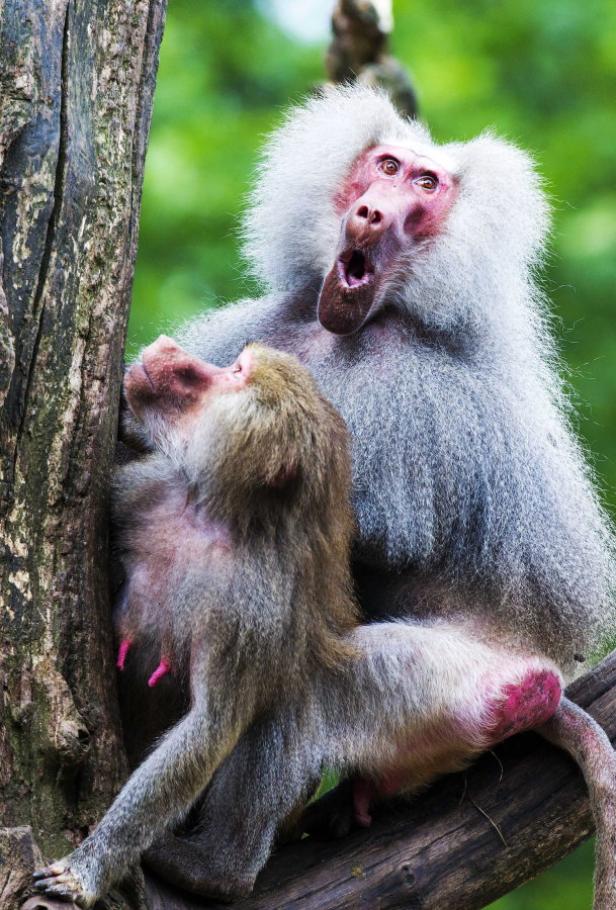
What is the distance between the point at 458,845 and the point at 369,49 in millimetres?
3673

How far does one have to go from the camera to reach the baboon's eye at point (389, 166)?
4480mm

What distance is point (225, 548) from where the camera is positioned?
3.34m

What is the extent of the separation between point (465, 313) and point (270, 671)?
4.98 ft

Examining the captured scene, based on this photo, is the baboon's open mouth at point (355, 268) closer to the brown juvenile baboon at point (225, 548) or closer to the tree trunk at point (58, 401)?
the brown juvenile baboon at point (225, 548)

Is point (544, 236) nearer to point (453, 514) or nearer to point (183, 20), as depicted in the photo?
point (453, 514)

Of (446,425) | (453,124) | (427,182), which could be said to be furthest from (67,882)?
(453,124)

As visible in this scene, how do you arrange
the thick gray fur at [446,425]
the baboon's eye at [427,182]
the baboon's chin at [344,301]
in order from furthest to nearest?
the baboon's eye at [427,182] < the baboon's chin at [344,301] < the thick gray fur at [446,425]

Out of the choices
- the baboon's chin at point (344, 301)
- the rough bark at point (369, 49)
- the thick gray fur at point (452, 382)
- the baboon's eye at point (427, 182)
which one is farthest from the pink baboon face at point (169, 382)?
the rough bark at point (369, 49)

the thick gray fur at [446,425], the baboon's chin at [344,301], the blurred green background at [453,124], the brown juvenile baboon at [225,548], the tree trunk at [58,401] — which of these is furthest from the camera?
the blurred green background at [453,124]

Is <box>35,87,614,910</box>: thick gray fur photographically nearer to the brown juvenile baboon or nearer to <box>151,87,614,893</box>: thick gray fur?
<box>151,87,614,893</box>: thick gray fur

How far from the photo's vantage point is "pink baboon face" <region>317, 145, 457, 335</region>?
416 cm

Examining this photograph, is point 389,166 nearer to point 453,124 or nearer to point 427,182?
point 427,182

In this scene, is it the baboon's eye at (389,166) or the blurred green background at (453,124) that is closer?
the baboon's eye at (389,166)

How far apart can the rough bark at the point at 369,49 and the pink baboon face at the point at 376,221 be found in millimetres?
1223
